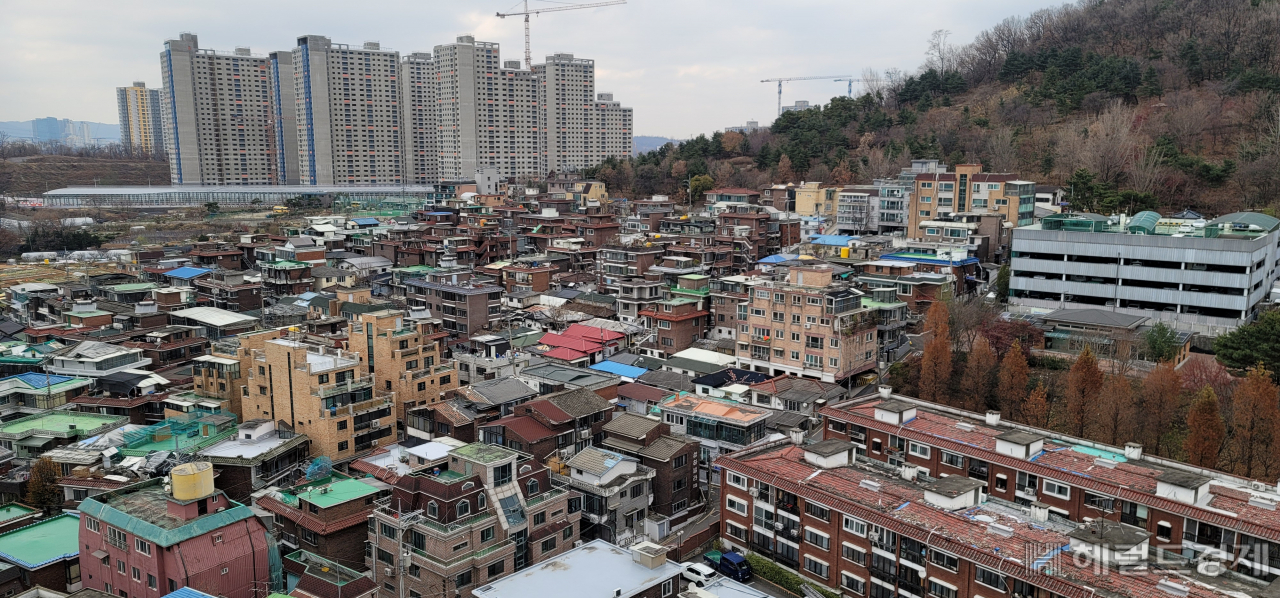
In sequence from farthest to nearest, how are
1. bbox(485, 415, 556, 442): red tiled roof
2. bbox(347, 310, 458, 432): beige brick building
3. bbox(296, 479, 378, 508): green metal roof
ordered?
1. bbox(347, 310, 458, 432): beige brick building
2. bbox(485, 415, 556, 442): red tiled roof
3. bbox(296, 479, 378, 508): green metal roof

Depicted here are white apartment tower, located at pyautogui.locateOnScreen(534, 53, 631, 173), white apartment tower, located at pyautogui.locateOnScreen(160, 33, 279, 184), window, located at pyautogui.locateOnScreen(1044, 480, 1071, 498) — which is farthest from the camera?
white apartment tower, located at pyautogui.locateOnScreen(534, 53, 631, 173)

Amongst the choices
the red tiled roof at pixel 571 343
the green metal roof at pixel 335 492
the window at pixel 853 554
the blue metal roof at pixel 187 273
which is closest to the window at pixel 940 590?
the window at pixel 853 554

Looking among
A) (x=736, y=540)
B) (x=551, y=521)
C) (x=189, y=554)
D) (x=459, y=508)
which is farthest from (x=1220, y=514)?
(x=189, y=554)

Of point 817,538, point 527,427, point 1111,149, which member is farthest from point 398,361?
point 1111,149

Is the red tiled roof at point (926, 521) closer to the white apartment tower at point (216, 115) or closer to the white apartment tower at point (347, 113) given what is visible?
the white apartment tower at point (347, 113)

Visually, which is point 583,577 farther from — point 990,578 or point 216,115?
point 216,115

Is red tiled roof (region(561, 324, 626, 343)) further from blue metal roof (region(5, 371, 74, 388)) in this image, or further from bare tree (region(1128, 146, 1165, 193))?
bare tree (region(1128, 146, 1165, 193))

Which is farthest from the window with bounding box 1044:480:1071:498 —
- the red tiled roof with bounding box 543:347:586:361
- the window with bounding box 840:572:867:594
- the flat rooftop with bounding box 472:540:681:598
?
the red tiled roof with bounding box 543:347:586:361
